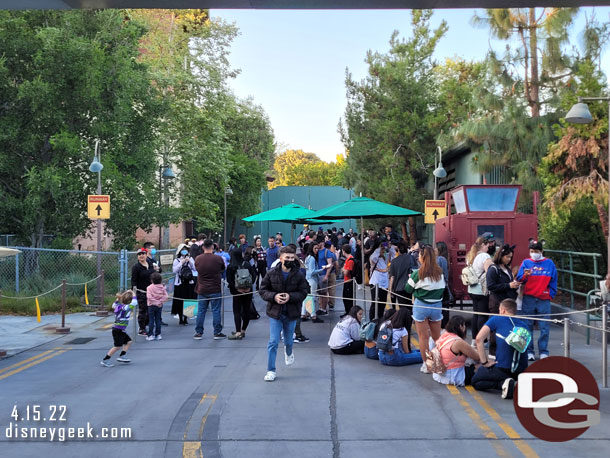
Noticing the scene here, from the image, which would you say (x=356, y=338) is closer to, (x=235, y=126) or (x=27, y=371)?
(x=27, y=371)

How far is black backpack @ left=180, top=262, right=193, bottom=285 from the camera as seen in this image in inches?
601

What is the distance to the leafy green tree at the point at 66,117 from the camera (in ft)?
66.1

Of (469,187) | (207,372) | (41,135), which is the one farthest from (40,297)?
(469,187)

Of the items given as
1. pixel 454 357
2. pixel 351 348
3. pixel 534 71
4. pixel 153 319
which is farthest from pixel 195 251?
pixel 534 71

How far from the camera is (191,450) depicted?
6203mm

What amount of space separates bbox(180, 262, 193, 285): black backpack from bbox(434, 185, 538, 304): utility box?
597 centimetres

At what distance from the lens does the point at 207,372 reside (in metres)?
9.82

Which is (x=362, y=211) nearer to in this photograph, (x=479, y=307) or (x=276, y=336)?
(x=479, y=307)

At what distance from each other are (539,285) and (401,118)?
22.0m

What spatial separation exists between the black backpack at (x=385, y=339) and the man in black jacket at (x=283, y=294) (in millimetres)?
1483

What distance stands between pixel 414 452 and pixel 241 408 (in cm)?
241

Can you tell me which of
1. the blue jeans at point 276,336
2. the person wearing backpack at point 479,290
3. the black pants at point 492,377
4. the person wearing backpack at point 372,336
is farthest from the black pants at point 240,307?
the black pants at point 492,377

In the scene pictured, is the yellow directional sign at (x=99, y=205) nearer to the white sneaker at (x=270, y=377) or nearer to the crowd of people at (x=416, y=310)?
the crowd of people at (x=416, y=310)

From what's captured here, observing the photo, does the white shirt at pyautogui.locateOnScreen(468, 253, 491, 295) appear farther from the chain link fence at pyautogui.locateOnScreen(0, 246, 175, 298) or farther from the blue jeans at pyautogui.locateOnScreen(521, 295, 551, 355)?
the chain link fence at pyautogui.locateOnScreen(0, 246, 175, 298)
